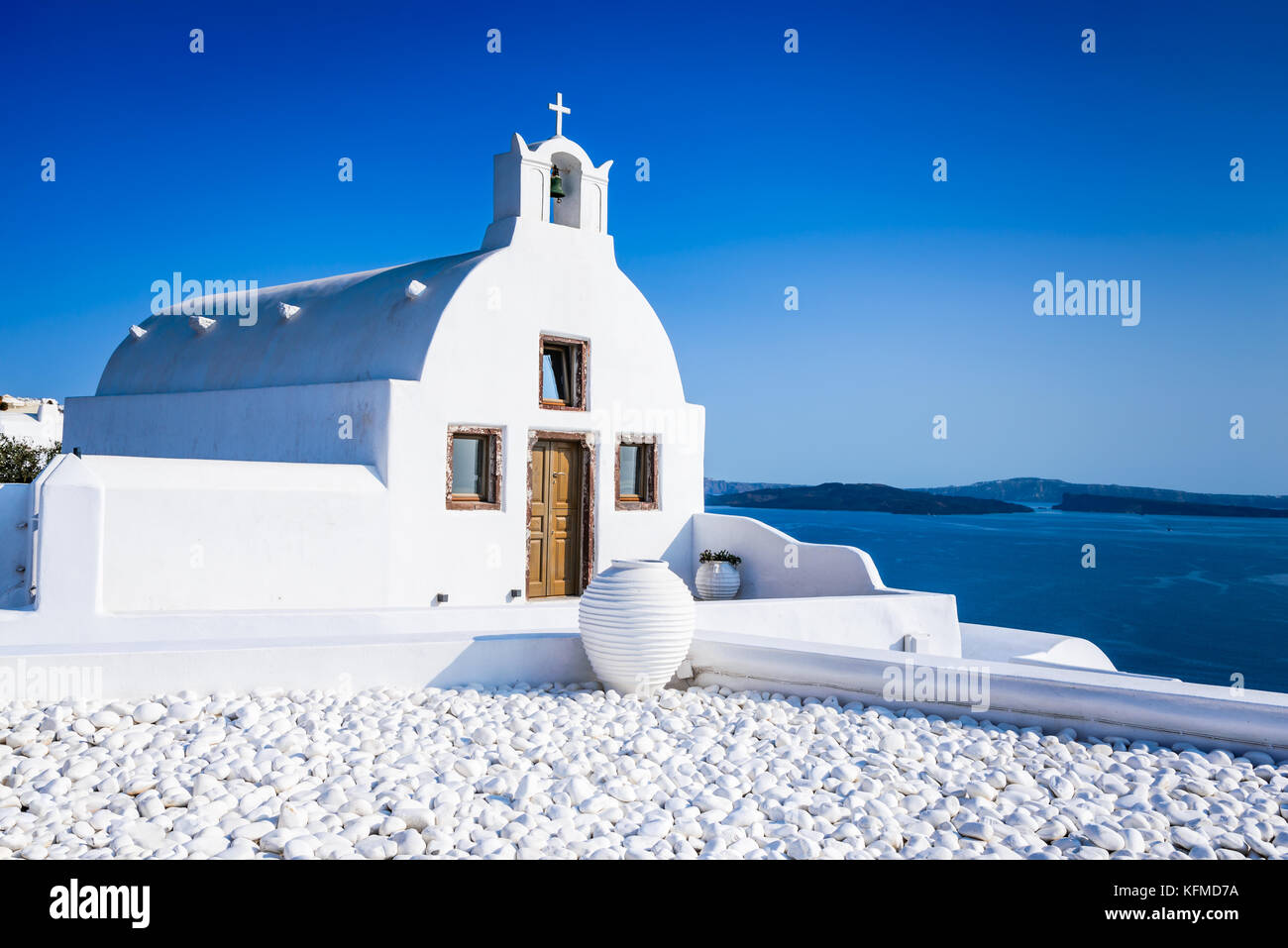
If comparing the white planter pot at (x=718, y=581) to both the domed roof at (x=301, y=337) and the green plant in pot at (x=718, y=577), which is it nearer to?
the green plant in pot at (x=718, y=577)

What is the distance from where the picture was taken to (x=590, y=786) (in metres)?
4.66

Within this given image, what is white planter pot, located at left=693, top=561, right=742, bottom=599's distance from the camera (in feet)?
40.3

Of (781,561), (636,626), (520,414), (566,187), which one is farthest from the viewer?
(566,187)

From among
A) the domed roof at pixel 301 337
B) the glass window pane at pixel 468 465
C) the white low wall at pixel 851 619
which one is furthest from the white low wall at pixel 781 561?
the domed roof at pixel 301 337

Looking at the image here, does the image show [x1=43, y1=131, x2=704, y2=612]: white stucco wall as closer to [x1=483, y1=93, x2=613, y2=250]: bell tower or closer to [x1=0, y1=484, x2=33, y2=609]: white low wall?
[x1=483, y1=93, x2=613, y2=250]: bell tower

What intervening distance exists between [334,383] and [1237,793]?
29.9 feet

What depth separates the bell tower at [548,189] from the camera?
1174 centimetres

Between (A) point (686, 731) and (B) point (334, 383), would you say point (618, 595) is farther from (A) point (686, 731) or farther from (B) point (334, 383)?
(B) point (334, 383)

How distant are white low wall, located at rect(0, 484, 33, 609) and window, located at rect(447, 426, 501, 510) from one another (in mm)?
3917

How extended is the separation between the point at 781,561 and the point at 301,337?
656 centimetres

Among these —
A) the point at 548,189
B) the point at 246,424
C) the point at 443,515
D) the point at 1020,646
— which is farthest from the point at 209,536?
the point at 1020,646

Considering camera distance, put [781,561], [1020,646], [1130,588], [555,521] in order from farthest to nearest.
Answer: [1130,588] → [1020,646] → [781,561] → [555,521]

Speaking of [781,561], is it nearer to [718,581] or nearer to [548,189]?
[718,581]

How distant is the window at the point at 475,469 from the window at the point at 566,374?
3.16ft
